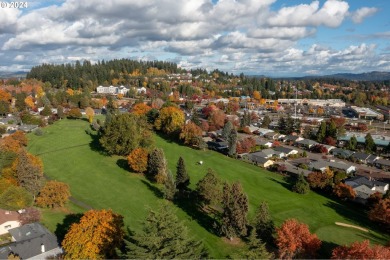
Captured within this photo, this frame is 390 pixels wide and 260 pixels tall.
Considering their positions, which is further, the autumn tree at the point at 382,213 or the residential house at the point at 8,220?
the autumn tree at the point at 382,213

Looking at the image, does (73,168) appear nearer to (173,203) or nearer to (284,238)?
(173,203)

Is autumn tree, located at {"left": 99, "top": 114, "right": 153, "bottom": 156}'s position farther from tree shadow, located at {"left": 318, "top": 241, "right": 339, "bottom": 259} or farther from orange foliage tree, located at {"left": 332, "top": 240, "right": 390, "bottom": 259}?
orange foliage tree, located at {"left": 332, "top": 240, "right": 390, "bottom": 259}

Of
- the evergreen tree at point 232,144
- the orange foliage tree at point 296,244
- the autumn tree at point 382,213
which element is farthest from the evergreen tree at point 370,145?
the orange foliage tree at point 296,244

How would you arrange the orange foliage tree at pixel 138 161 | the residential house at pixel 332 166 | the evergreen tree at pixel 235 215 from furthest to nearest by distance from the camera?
the residential house at pixel 332 166 → the orange foliage tree at pixel 138 161 → the evergreen tree at pixel 235 215

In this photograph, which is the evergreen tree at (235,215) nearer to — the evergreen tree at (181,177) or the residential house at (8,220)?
the evergreen tree at (181,177)

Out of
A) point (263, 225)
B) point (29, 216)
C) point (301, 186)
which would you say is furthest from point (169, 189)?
point (301, 186)

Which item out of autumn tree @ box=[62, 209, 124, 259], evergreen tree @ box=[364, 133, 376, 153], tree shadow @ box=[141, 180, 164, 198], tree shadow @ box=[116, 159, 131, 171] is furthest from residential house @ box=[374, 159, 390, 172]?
autumn tree @ box=[62, 209, 124, 259]

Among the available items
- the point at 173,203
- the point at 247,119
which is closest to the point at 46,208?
the point at 173,203
